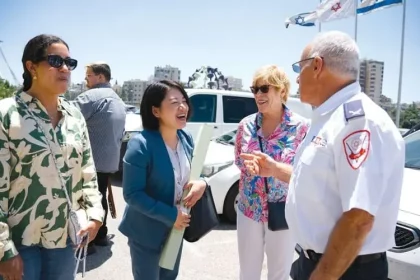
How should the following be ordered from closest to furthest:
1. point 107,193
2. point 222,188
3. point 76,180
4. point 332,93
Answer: point 332,93, point 76,180, point 107,193, point 222,188

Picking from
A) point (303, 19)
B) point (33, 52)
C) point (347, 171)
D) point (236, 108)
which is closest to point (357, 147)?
point (347, 171)

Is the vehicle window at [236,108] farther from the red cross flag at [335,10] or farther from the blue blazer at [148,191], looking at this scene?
the red cross flag at [335,10]

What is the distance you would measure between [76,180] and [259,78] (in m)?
1.50

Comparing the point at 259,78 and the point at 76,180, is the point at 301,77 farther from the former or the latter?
the point at 76,180

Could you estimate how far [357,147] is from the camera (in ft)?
4.56

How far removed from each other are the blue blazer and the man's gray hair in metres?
1.11

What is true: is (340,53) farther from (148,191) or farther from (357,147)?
(148,191)

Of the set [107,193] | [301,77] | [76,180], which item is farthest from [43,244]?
[107,193]

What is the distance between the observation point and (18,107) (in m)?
1.83

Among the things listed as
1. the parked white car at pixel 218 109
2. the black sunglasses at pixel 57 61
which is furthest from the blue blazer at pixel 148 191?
the parked white car at pixel 218 109

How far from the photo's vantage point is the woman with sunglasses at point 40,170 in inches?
69.6

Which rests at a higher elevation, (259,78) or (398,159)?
(259,78)

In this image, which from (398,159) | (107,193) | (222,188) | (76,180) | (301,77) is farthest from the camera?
(222,188)

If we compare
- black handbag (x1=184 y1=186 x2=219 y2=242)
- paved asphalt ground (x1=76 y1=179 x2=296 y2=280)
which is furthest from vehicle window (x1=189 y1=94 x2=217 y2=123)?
black handbag (x1=184 y1=186 x2=219 y2=242)
